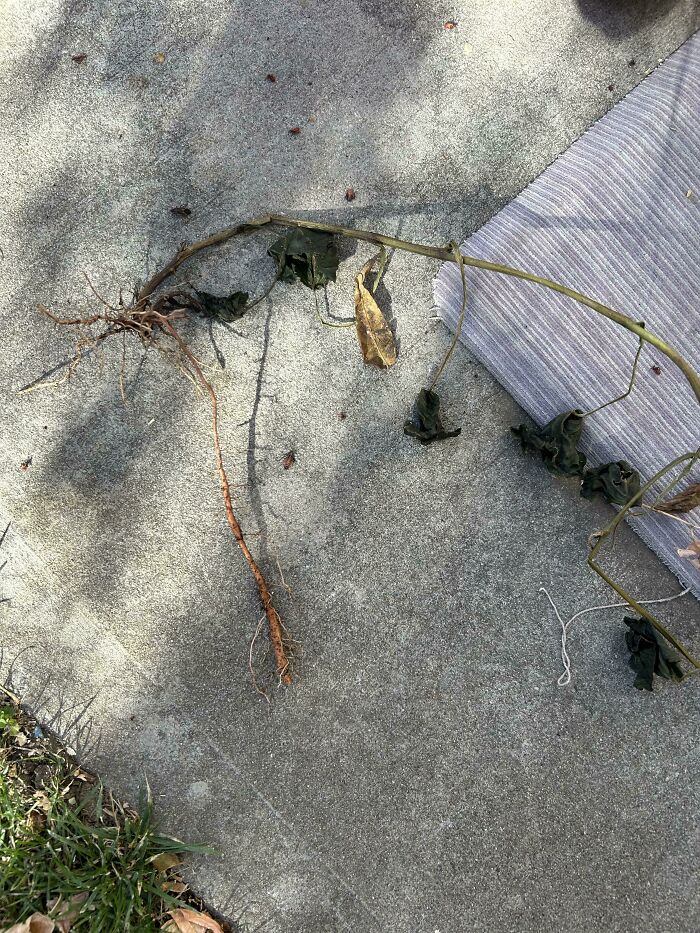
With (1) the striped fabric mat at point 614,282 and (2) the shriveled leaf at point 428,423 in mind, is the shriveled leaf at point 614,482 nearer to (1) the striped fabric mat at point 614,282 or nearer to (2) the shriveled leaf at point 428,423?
(1) the striped fabric mat at point 614,282

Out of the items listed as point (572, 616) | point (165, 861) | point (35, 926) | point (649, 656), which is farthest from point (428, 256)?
point (35, 926)

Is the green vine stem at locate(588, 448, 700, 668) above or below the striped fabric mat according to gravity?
below

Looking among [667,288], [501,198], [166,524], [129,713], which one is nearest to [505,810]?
[129,713]

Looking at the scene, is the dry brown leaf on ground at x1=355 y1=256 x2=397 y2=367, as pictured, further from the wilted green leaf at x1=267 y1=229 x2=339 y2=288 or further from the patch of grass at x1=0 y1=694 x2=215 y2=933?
the patch of grass at x1=0 y1=694 x2=215 y2=933

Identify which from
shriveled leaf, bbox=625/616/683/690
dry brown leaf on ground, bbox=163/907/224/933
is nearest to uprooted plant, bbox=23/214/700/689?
shriveled leaf, bbox=625/616/683/690

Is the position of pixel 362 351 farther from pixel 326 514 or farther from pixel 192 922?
pixel 192 922

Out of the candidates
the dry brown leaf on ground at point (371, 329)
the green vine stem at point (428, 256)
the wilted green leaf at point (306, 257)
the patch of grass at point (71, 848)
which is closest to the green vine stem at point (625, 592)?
the green vine stem at point (428, 256)
